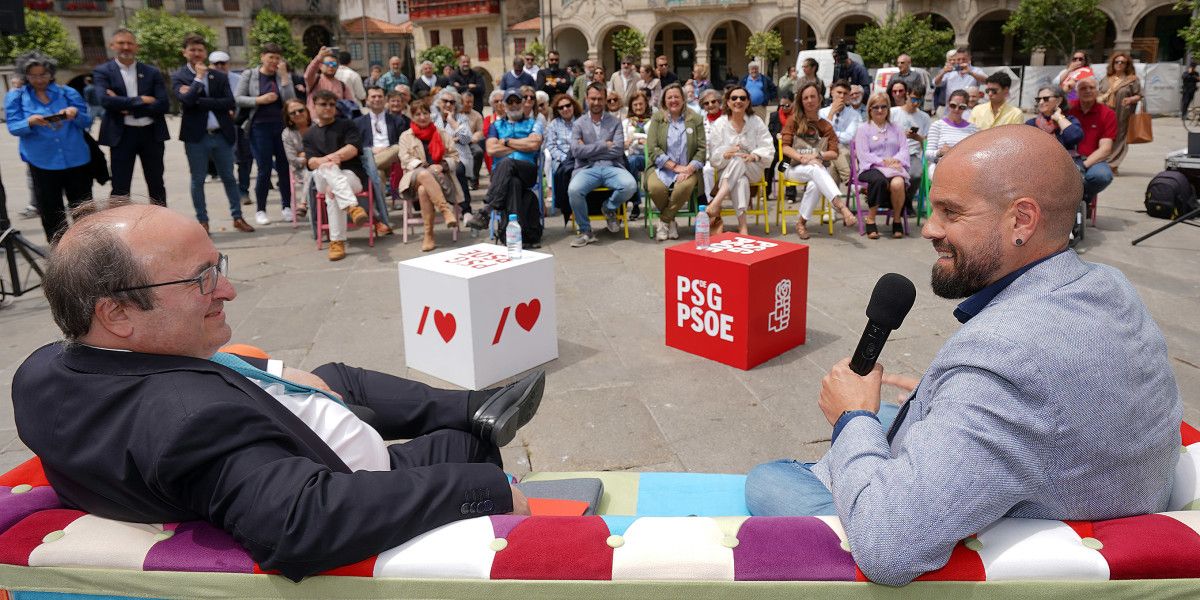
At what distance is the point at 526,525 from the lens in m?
1.43

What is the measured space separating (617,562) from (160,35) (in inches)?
2071

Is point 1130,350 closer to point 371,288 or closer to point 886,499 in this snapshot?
point 886,499

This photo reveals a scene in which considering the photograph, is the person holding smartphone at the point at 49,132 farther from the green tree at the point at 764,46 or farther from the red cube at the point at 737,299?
the green tree at the point at 764,46

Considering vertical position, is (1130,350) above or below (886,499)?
above

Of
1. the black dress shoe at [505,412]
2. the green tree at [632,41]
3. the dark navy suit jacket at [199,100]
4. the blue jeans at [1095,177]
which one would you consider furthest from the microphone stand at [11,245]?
the green tree at [632,41]

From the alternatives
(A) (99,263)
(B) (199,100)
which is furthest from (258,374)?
(B) (199,100)

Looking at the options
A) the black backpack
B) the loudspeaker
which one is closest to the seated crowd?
the black backpack

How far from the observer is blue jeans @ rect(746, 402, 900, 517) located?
179 centimetres

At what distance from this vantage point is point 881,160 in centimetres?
754

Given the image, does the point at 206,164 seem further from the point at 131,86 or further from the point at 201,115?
the point at 131,86

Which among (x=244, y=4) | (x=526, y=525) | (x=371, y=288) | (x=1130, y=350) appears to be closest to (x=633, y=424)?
(x=526, y=525)

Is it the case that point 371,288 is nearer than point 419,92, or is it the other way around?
point 371,288

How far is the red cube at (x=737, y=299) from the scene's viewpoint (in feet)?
13.9

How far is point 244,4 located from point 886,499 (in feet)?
198
